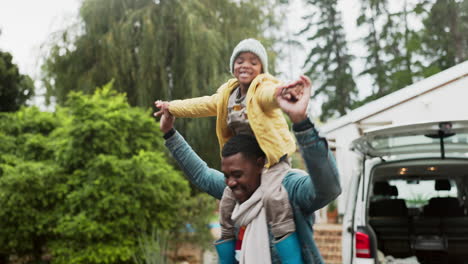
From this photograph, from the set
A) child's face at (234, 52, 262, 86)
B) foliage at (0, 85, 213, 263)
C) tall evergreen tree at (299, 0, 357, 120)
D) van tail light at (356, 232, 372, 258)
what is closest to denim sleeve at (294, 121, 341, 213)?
child's face at (234, 52, 262, 86)

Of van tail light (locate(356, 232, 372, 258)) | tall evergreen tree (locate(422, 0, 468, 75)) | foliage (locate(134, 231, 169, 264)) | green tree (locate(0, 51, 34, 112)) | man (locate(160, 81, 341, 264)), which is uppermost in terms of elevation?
tall evergreen tree (locate(422, 0, 468, 75))

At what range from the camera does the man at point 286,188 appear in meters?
1.28

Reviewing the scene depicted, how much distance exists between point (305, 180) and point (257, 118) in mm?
241

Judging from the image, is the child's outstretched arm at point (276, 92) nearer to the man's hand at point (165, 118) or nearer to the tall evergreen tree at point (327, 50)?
the man's hand at point (165, 118)

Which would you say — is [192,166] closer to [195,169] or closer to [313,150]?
[195,169]

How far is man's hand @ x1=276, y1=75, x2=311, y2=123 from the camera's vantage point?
1.26 metres

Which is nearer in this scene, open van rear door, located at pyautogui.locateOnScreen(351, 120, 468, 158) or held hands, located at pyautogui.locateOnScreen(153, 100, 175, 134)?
held hands, located at pyautogui.locateOnScreen(153, 100, 175, 134)

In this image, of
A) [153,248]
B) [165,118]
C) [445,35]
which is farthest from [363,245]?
[445,35]

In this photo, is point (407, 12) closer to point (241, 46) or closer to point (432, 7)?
point (432, 7)

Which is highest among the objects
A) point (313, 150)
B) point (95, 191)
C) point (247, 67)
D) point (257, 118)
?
point (247, 67)

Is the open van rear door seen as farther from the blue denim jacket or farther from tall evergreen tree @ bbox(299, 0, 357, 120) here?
tall evergreen tree @ bbox(299, 0, 357, 120)

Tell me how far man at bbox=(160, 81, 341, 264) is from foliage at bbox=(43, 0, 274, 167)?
739 centimetres

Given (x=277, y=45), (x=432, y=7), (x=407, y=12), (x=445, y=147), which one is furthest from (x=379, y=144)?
(x=277, y=45)

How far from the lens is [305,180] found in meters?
1.48
